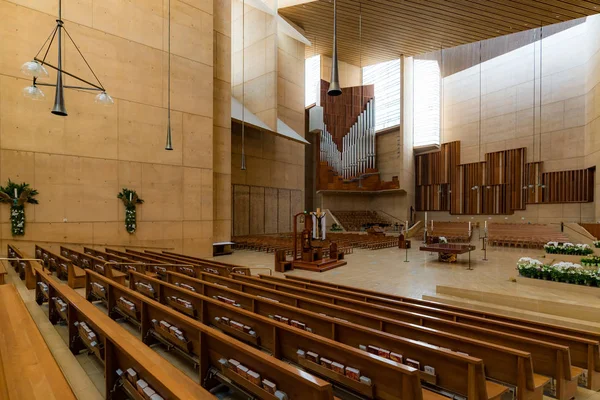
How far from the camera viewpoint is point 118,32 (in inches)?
303

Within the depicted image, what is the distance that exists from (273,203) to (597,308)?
40.7 ft

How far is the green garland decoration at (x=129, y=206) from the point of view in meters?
7.64

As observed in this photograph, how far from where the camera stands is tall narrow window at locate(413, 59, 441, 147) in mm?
17219

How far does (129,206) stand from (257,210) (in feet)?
22.8

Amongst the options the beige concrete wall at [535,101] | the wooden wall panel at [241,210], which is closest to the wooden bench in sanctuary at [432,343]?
the wooden wall panel at [241,210]

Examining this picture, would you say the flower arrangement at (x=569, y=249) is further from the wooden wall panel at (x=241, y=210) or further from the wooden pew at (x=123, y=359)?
the wooden wall panel at (x=241, y=210)

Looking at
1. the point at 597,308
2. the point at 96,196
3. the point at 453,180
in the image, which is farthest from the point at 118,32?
the point at 453,180

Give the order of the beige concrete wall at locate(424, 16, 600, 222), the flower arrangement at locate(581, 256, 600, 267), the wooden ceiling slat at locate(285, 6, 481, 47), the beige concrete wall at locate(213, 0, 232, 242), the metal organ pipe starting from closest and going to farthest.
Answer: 1. the flower arrangement at locate(581, 256, 600, 267)
2. the beige concrete wall at locate(213, 0, 232, 242)
3. the wooden ceiling slat at locate(285, 6, 481, 47)
4. the beige concrete wall at locate(424, 16, 600, 222)
5. the metal organ pipe

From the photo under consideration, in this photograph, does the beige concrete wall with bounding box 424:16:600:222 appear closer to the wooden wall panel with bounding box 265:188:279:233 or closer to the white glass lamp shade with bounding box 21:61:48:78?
the wooden wall panel with bounding box 265:188:279:233

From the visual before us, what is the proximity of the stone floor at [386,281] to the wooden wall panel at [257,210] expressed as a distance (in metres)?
3.98

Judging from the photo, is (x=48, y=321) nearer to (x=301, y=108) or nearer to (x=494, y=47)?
(x=301, y=108)

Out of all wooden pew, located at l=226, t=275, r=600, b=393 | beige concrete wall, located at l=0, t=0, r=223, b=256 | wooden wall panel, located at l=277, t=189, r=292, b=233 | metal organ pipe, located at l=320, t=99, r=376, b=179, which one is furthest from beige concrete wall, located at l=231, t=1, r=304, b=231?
wooden pew, located at l=226, t=275, r=600, b=393

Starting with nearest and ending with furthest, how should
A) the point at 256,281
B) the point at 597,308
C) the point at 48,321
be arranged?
the point at 48,321
the point at 597,308
the point at 256,281

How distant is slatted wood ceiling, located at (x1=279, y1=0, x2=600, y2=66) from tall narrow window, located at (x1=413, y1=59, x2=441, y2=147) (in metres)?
2.16
